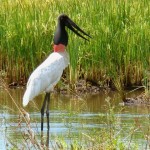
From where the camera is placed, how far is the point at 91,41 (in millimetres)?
13273

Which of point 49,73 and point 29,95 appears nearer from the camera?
point 29,95

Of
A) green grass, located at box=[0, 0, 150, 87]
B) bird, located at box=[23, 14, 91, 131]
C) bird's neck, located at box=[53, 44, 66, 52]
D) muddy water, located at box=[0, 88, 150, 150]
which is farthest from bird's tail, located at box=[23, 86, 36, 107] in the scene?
green grass, located at box=[0, 0, 150, 87]

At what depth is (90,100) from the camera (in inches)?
489

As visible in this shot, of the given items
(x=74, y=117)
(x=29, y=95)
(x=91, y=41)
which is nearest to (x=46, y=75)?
(x=29, y=95)

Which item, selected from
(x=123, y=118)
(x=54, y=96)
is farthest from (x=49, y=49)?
(x=123, y=118)

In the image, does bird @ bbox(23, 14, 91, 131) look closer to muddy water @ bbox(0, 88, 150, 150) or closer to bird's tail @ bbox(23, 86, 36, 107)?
bird's tail @ bbox(23, 86, 36, 107)

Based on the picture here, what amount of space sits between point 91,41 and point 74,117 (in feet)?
8.76

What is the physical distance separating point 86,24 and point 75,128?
12.9 feet

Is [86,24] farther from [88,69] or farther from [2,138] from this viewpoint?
[2,138]

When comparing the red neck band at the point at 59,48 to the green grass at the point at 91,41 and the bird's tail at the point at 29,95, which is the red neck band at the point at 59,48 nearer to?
the bird's tail at the point at 29,95

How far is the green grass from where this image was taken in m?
13.1

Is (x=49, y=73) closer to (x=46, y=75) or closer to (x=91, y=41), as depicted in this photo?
(x=46, y=75)

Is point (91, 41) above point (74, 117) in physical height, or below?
above

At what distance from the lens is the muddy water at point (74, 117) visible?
949 centimetres
